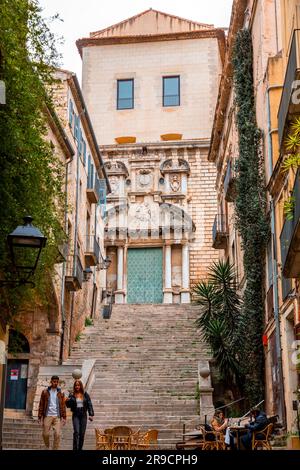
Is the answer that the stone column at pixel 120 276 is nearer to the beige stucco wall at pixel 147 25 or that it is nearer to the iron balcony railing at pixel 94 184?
the iron balcony railing at pixel 94 184

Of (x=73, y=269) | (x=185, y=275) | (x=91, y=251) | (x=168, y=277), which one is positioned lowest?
(x=73, y=269)

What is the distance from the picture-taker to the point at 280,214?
20.8 m

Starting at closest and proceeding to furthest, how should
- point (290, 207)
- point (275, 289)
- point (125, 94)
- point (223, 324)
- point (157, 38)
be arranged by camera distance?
1. point (290, 207)
2. point (275, 289)
3. point (223, 324)
4. point (125, 94)
5. point (157, 38)

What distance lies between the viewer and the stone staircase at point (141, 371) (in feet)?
65.6

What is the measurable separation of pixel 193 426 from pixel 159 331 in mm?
8981

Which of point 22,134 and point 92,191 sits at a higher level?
point 92,191

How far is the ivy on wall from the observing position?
555 inches

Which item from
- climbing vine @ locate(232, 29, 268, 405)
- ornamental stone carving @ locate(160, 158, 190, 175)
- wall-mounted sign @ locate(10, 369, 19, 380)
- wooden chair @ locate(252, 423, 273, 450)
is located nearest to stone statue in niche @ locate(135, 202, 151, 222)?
ornamental stone carving @ locate(160, 158, 190, 175)

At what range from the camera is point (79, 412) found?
618 inches

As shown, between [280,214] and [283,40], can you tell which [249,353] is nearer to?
[280,214]

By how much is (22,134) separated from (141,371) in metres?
11.7

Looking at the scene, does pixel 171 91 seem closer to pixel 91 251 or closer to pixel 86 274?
pixel 91 251

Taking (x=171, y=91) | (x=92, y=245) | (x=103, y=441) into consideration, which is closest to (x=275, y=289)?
(x=103, y=441)

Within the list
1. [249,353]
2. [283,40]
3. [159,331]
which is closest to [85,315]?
[159,331]
